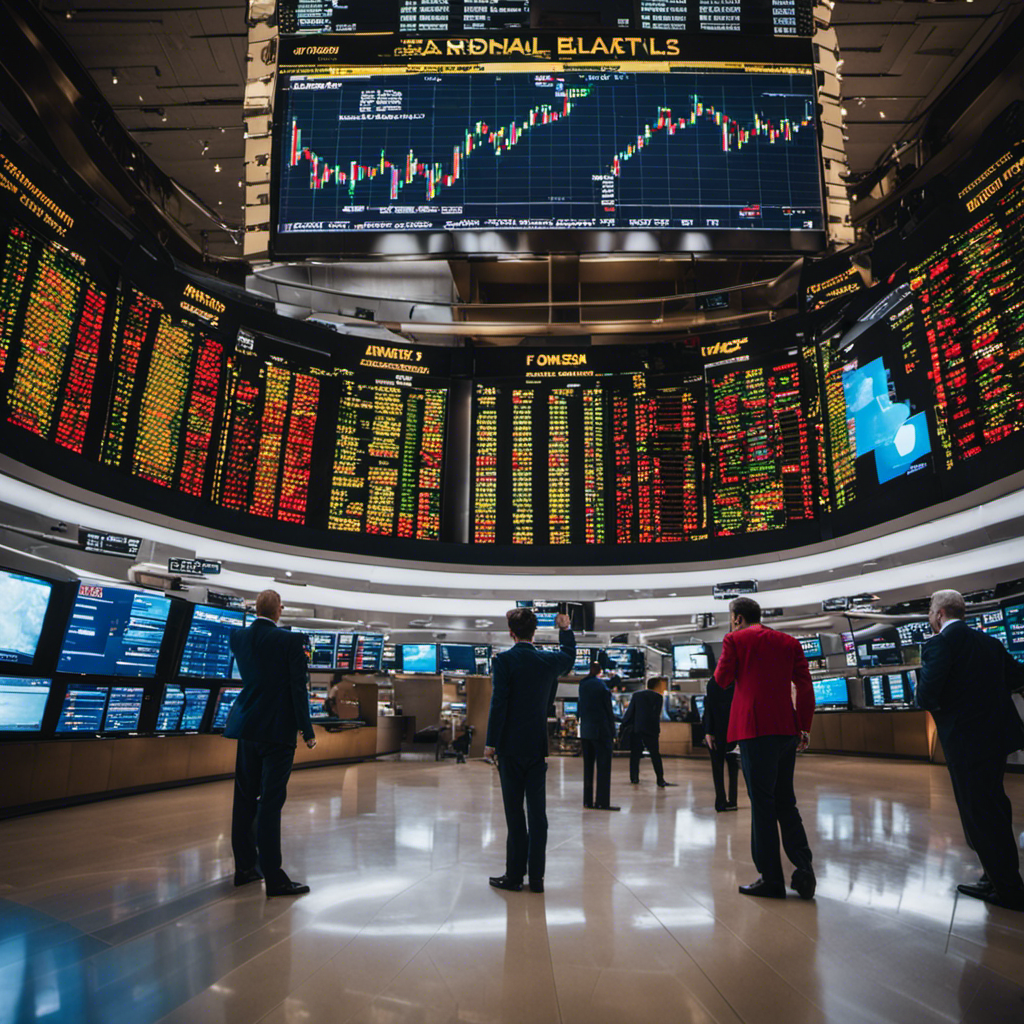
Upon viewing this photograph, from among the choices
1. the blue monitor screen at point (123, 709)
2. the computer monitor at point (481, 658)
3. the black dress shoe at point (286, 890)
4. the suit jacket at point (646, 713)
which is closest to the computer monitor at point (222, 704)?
the blue monitor screen at point (123, 709)

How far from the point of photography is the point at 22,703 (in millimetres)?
5770

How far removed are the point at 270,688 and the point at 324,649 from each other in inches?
288

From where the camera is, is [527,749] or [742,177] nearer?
[527,749]

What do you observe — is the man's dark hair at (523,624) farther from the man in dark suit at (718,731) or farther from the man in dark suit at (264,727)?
the man in dark suit at (718,731)

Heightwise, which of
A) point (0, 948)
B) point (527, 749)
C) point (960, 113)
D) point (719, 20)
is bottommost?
point (0, 948)

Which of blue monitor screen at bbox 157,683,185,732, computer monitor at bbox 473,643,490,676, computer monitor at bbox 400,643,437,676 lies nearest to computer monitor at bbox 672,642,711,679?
computer monitor at bbox 473,643,490,676

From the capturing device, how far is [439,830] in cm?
547

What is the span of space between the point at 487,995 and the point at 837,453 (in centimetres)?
958

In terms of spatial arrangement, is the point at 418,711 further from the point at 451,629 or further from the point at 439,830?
the point at 439,830

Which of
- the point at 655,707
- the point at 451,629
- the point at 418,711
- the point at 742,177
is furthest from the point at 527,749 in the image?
the point at 418,711

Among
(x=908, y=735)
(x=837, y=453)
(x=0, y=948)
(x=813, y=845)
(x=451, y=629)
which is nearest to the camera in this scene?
(x=0, y=948)

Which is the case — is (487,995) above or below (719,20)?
below

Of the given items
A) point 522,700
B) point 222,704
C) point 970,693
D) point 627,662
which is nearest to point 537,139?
point 522,700

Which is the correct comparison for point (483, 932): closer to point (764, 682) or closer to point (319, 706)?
point (764, 682)
